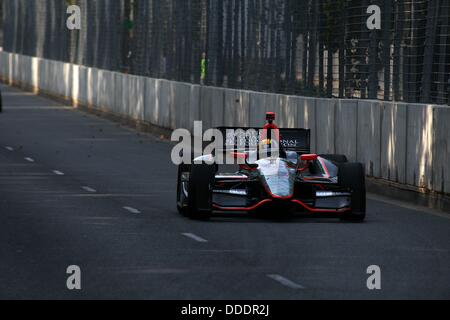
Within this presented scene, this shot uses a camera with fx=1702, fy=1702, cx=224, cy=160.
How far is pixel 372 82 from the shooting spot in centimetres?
2766

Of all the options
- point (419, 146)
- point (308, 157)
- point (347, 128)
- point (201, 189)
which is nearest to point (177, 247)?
point (201, 189)

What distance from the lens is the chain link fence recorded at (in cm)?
2553

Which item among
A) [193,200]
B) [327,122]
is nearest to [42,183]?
[327,122]

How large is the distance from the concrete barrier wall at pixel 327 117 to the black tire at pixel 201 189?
3946mm

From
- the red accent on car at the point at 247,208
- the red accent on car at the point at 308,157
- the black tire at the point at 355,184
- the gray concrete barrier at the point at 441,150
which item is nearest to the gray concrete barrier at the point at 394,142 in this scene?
the gray concrete barrier at the point at 441,150

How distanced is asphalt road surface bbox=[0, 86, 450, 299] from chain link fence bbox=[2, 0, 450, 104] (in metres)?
2.44

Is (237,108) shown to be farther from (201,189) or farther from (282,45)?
(201,189)

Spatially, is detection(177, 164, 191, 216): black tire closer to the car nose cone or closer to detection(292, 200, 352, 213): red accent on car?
the car nose cone

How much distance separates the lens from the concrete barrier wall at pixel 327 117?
78.3ft

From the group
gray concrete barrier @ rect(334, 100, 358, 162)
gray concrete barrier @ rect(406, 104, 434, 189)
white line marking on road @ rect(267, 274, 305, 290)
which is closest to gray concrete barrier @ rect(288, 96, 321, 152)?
gray concrete barrier @ rect(334, 100, 358, 162)

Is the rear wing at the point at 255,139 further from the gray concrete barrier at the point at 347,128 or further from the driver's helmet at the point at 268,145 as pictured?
the gray concrete barrier at the point at 347,128

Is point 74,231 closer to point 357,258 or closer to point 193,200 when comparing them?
point 193,200

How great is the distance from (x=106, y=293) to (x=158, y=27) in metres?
33.5

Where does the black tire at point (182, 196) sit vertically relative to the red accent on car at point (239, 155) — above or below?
below
